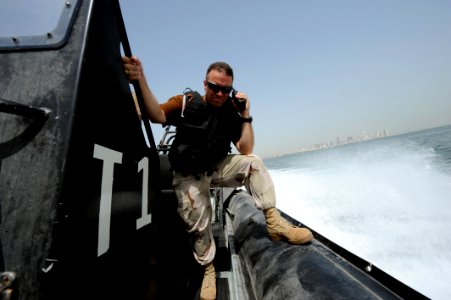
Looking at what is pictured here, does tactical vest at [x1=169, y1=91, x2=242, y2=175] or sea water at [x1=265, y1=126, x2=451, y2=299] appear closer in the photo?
tactical vest at [x1=169, y1=91, x2=242, y2=175]

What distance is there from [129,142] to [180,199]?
96 cm

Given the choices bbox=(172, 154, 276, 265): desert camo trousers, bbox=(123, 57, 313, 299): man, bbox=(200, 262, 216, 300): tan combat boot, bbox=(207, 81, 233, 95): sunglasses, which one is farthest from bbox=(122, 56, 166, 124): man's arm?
bbox=(200, 262, 216, 300): tan combat boot

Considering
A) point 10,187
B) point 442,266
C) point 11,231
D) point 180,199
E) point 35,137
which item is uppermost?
point 35,137

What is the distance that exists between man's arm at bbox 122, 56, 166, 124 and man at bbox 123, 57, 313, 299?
0.36m

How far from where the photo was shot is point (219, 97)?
1870 millimetres

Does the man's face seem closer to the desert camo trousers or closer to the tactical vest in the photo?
the tactical vest

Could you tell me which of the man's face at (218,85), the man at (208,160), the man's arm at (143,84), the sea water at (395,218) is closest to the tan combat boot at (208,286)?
the man at (208,160)

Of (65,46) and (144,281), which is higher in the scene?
(65,46)

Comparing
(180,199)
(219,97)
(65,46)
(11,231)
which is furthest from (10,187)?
(219,97)

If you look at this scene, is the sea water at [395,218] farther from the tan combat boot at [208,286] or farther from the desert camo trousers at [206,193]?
the tan combat boot at [208,286]

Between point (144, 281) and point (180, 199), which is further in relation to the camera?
point (180, 199)

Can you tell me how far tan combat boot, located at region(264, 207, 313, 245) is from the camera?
5.31 feet

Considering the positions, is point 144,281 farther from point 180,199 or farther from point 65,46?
point 65,46

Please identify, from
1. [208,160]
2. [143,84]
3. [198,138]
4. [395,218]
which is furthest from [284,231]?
[395,218]
